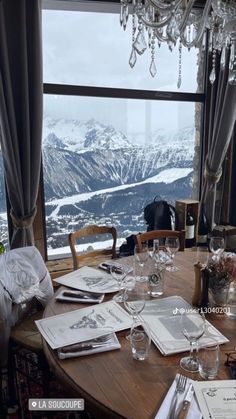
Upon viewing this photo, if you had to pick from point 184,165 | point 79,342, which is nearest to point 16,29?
point 184,165

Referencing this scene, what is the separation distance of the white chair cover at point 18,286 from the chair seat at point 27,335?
0.13 feet

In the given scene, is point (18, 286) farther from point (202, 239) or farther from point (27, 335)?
point (202, 239)

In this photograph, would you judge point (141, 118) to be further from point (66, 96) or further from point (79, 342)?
point (79, 342)

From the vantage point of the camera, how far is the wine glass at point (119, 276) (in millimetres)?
1458

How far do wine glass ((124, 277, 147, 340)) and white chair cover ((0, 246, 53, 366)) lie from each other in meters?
0.59

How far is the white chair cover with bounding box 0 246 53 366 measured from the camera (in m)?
1.68

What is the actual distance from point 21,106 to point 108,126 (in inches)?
34.5

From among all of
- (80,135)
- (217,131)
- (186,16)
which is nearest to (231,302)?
(186,16)

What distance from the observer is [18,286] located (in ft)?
5.76

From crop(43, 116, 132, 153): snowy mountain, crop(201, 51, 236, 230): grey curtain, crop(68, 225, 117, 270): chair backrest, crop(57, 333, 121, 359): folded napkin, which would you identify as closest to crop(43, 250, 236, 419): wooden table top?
crop(57, 333, 121, 359): folded napkin

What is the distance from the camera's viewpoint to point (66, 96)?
284 centimetres

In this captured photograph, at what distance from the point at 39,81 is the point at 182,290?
182 cm

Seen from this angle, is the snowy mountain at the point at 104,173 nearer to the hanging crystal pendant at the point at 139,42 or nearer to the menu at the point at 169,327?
the hanging crystal pendant at the point at 139,42

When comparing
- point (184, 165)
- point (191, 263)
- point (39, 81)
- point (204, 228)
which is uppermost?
point (39, 81)
